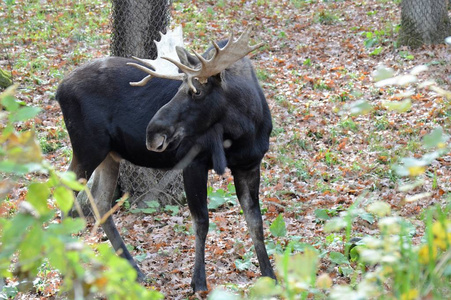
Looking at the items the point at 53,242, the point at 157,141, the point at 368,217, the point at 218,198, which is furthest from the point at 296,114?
the point at 53,242

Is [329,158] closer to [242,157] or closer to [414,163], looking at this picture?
[242,157]

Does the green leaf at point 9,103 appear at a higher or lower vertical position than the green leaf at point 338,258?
higher

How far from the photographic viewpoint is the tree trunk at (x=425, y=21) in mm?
11016

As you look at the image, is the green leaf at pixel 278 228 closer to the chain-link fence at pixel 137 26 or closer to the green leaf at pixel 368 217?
the green leaf at pixel 368 217

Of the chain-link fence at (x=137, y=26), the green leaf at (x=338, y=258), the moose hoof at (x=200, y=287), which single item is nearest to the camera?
the green leaf at (x=338, y=258)

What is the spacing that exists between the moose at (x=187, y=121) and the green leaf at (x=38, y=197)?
9.20 ft

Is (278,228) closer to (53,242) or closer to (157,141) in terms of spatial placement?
(157,141)

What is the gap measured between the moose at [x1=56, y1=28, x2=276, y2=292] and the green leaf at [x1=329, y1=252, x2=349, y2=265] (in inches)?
24.4

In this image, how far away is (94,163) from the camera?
6.19 metres

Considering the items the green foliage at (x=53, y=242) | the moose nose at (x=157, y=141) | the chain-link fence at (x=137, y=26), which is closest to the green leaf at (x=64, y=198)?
the green foliage at (x=53, y=242)

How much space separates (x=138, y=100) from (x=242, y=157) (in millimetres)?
1354

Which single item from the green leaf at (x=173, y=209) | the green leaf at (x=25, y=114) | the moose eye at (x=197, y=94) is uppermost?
the green leaf at (x=25, y=114)

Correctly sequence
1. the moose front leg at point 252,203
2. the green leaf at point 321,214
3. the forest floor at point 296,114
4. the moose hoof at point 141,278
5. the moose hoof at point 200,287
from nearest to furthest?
the moose hoof at point 200,287 → the moose front leg at point 252,203 → the moose hoof at point 141,278 → the forest floor at point 296,114 → the green leaf at point 321,214

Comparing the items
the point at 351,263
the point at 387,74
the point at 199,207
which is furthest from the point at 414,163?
the point at 199,207
